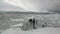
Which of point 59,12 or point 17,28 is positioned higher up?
point 59,12

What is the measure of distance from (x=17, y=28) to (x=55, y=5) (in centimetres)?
52

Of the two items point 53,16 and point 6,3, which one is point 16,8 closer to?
point 6,3

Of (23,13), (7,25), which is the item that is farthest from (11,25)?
(23,13)

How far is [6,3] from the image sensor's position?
101 centimetres

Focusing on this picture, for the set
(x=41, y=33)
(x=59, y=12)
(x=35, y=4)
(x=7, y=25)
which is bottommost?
(x=41, y=33)

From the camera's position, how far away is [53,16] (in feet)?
3.39

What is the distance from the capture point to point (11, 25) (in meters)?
1.00

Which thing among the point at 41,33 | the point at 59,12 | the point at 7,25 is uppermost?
the point at 59,12

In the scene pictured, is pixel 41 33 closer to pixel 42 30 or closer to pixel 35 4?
pixel 42 30

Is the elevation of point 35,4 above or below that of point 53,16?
above

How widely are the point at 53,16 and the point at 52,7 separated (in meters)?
0.11

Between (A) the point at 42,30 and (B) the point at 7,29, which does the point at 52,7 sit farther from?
(B) the point at 7,29

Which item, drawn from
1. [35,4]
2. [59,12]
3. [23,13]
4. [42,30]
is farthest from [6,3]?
[59,12]

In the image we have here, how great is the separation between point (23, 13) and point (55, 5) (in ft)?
1.28
